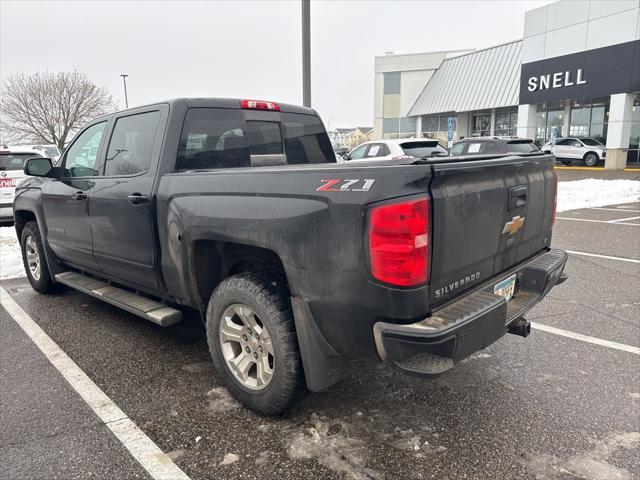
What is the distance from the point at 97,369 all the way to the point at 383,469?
7.57 feet

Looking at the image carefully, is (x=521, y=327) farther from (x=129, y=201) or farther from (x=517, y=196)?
(x=129, y=201)

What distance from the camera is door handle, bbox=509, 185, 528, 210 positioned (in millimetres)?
2848

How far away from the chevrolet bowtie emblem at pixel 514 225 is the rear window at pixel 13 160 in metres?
10.3

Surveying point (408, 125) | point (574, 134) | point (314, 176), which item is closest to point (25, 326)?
point (314, 176)

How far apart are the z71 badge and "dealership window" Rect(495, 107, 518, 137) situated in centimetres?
3435

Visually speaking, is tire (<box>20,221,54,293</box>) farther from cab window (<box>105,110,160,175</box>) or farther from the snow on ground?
the snow on ground

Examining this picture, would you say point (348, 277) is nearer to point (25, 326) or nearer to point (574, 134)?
point (25, 326)

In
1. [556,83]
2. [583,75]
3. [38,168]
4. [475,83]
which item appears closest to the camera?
[38,168]

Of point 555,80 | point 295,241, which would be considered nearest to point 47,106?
point 555,80

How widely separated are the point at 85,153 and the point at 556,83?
27517 mm

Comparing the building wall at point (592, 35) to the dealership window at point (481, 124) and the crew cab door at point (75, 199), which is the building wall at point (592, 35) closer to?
the dealership window at point (481, 124)

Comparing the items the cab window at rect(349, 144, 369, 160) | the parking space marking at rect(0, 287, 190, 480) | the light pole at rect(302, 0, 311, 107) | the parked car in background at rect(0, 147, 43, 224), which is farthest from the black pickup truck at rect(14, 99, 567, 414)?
the cab window at rect(349, 144, 369, 160)

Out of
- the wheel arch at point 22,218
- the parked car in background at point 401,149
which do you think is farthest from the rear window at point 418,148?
the wheel arch at point 22,218

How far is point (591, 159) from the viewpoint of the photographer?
26.5m
